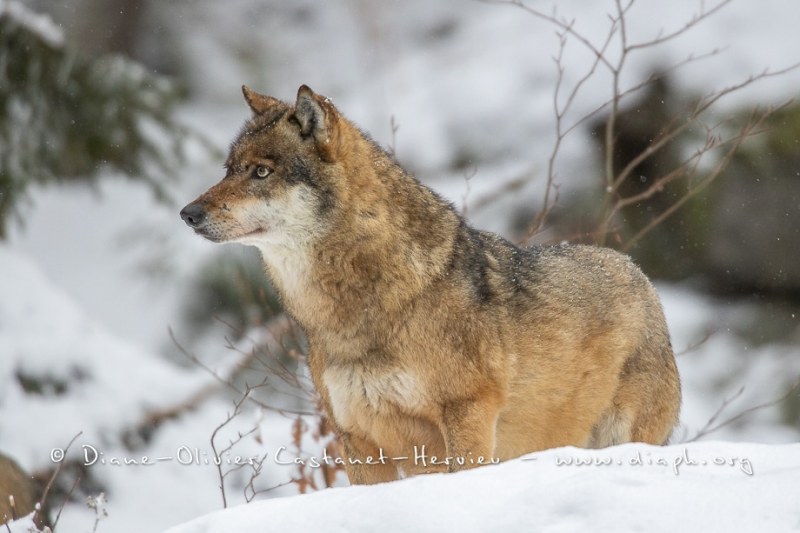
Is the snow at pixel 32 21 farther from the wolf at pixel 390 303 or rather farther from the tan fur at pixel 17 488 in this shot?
the wolf at pixel 390 303

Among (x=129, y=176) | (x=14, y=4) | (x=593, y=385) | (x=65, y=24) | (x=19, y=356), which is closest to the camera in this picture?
(x=593, y=385)

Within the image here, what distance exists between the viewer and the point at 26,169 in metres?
9.66

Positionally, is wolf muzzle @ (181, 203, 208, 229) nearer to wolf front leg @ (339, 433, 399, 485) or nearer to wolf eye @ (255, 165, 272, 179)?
wolf eye @ (255, 165, 272, 179)

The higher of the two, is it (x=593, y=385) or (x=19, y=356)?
(x=19, y=356)

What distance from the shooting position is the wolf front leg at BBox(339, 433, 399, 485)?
14.9ft

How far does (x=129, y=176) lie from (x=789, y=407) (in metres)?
7.71

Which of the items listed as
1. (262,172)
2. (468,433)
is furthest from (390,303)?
(262,172)

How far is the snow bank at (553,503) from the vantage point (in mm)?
2729

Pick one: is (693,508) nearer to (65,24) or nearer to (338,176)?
(338,176)

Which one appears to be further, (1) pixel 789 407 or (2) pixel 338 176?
(1) pixel 789 407

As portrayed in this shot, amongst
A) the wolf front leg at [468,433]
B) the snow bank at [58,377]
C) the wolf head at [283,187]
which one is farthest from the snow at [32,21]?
the wolf front leg at [468,433]

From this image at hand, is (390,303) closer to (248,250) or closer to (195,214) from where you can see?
(195,214)

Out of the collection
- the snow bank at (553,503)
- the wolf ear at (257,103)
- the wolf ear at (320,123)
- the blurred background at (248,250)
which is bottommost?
the snow bank at (553,503)

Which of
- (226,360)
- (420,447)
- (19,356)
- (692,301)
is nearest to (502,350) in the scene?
(420,447)
